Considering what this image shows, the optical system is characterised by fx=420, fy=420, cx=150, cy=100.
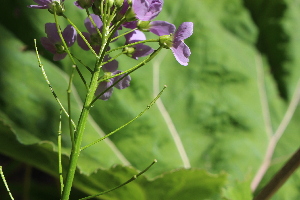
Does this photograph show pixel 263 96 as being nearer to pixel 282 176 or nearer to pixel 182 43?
pixel 282 176

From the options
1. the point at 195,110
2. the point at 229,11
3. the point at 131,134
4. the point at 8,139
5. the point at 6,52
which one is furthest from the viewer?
the point at 229,11

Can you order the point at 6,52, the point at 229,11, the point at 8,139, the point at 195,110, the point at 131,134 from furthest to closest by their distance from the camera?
the point at 229,11, the point at 195,110, the point at 131,134, the point at 6,52, the point at 8,139

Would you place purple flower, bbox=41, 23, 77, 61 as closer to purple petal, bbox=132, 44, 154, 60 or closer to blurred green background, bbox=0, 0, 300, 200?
purple petal, bbox=132, 44, 154, 60

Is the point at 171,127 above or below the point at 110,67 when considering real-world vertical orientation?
below

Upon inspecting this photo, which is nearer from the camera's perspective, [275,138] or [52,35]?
[52,35]

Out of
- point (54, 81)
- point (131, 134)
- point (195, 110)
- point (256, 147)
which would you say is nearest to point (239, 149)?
point (256, 147)

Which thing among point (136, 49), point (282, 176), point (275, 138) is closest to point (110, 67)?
point (136, 49)

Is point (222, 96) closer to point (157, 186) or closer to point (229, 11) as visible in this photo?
point (229, 11)
